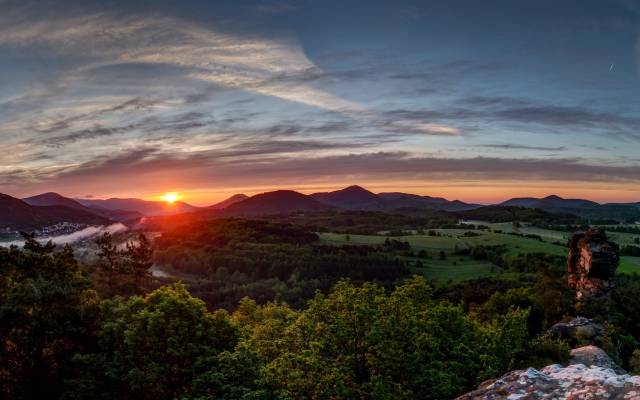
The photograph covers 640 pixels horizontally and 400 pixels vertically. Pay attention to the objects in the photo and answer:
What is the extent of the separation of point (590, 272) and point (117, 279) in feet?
216

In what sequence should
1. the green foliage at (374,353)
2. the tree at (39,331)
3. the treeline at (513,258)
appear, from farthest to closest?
1. the treeline at (513,258)
2. the tree at (39,331)
3. the green foliage at (374,353)

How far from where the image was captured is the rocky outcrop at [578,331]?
38.2m

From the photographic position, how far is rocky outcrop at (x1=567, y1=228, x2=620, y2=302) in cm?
5778

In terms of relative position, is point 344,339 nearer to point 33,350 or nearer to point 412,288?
point 412,288

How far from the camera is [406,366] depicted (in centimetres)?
2228

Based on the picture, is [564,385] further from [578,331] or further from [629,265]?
[629,265]

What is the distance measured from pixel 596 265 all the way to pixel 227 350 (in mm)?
54556

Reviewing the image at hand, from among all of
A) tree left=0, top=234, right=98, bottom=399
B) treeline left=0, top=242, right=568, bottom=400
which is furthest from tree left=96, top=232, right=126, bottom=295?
treeline left=0, top=242, right=568, bottom=400

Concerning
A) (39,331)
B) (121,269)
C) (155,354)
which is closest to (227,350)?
(155,354)

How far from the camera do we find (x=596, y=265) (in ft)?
192

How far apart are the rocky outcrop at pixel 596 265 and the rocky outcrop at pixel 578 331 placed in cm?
1885

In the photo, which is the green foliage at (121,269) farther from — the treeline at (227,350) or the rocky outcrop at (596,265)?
the rocky outcrop at (596,265)

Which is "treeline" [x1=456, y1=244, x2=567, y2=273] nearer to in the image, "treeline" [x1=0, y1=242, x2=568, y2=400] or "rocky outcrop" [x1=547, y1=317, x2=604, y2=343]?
"rocky outcrop" [x1=547, y1=317, x2=604, y2=343]

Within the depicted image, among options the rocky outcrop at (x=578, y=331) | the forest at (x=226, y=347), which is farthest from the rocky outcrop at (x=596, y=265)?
the forest at (x=226, y=347)
